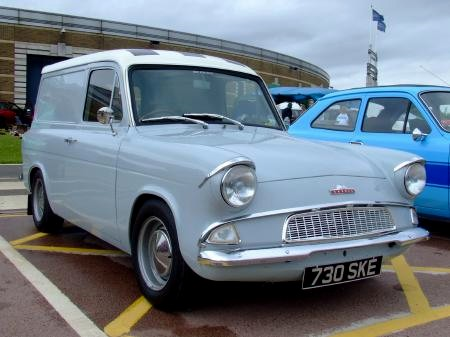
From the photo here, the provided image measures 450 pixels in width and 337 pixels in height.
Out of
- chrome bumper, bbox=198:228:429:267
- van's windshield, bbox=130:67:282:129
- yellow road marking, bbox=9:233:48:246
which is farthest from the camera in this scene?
yellow road marking, bbox=9:233:48:246

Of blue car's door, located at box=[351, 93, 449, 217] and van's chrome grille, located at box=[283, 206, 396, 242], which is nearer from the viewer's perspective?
van's chrome grille, located at box=[283, 206, 396, 242]

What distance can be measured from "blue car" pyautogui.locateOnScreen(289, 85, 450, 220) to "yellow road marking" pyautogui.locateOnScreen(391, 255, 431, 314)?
100cm

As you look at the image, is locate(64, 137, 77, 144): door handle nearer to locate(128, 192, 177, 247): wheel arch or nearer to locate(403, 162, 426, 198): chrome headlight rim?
locate(128, 192, 177, 247): wheel arch

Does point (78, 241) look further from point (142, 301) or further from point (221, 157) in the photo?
point (221, 157)

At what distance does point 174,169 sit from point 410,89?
13.0 feet

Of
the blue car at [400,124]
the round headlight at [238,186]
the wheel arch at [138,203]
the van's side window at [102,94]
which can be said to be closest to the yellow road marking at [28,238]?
the van's side window at [102,94]

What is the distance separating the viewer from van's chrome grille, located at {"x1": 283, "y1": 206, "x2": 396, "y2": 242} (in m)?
3.34

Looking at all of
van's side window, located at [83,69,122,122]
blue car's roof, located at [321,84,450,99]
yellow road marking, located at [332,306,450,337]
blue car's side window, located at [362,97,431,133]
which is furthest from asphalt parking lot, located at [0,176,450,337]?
blue car's roof, located at [321,84,450,99]

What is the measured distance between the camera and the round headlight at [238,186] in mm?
3203

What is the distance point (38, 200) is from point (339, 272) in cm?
401

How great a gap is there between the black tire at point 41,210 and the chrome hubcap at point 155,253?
2.33 meters

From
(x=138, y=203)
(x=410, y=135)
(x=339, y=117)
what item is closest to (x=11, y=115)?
(x=339, y=117)

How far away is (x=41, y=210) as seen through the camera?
630 centimetres

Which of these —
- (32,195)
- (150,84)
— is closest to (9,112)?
(32,195)
